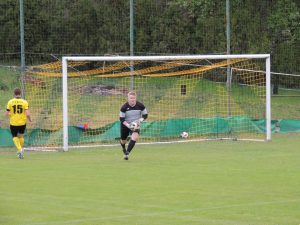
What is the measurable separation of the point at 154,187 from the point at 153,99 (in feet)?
53.1

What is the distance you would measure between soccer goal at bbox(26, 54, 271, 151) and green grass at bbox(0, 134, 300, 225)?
3.37 meters

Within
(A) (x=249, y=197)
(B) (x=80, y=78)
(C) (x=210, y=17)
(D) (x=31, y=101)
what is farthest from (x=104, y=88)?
(A) (x=249, y=197)

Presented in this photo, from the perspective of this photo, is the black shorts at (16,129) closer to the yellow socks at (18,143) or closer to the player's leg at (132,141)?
the yellow socks at (18,143)

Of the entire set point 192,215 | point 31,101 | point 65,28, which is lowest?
point 192,215

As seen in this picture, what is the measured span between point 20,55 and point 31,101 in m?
1.59

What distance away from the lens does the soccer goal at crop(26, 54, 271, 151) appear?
29.0m

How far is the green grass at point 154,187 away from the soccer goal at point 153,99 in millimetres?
3368

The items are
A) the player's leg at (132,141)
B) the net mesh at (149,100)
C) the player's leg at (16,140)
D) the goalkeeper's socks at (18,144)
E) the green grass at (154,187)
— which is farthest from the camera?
the net mesh at (149,100)

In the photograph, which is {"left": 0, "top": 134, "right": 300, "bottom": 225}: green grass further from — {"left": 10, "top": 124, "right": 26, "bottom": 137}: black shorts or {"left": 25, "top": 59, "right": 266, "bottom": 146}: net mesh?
{"left": 25, "top": 59, "right": 266, "bottom": 146}: net mesh

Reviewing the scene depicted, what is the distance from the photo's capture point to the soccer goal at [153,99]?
2897 cm

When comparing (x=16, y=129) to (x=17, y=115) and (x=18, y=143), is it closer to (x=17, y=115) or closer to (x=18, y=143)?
(x=17, y=115)

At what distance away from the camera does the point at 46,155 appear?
24.8 m

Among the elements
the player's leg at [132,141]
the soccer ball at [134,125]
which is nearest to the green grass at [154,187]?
the player's leg at [132,141]

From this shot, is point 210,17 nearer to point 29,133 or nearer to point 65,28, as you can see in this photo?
point 65,28
